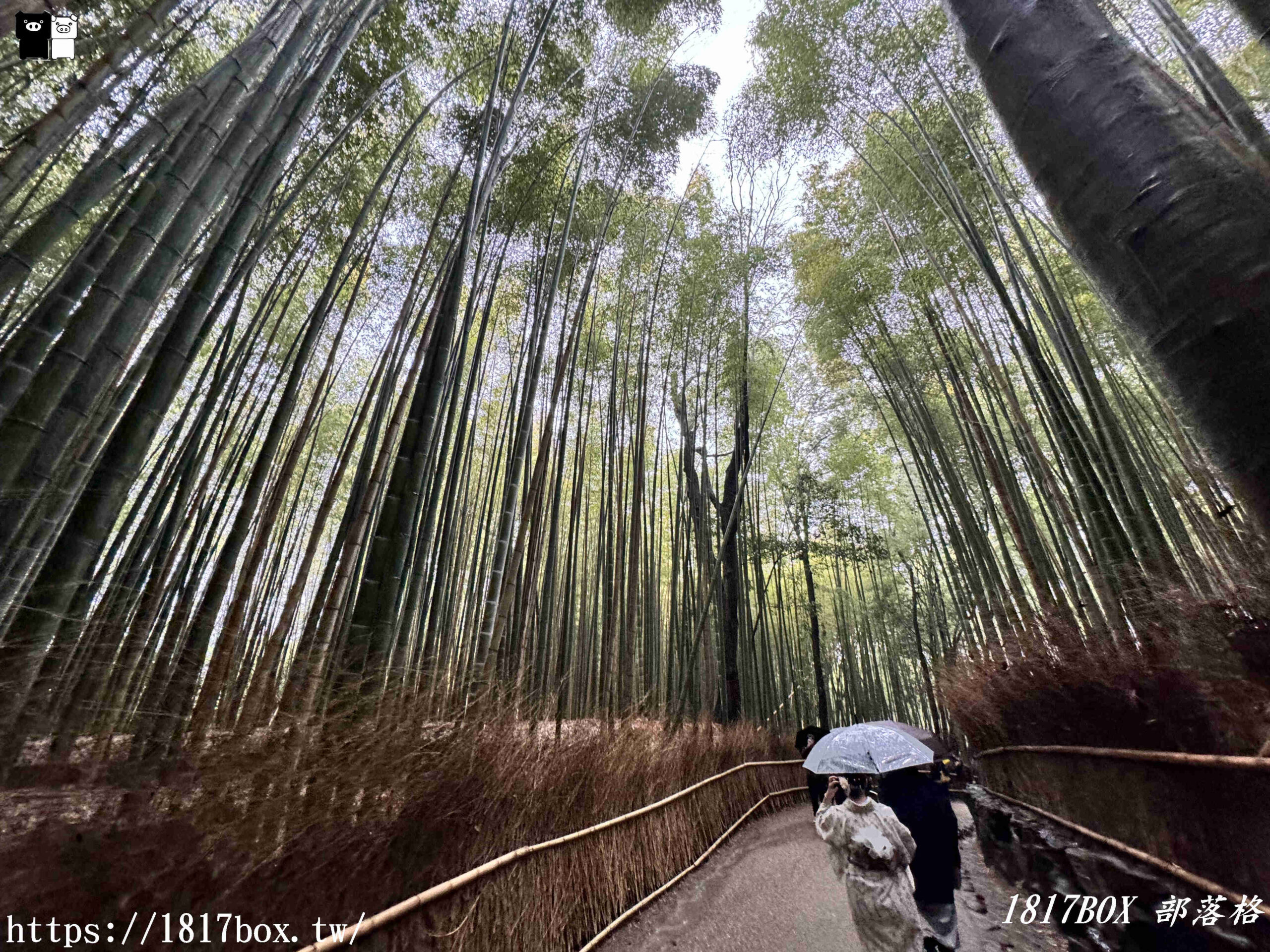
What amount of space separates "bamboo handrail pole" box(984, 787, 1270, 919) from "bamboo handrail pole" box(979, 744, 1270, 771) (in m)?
0.28

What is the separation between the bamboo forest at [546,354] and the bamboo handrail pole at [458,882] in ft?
0.12

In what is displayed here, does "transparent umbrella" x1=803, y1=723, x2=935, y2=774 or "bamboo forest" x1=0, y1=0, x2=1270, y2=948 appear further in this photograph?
"transparent umbrella" x1=803, y1=723, x2=935, y2=774

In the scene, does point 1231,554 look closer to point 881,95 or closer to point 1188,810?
point 1188,810

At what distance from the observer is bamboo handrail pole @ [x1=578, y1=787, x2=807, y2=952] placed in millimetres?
2029

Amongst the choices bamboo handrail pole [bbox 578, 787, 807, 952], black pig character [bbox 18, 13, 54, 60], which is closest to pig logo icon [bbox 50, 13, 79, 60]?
black pig character [bbox 18, 13, 54, 60]

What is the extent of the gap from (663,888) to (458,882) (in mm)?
1838

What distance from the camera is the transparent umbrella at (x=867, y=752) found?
2.35 metres

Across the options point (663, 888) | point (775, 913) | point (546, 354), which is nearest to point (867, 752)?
point (775, 913)

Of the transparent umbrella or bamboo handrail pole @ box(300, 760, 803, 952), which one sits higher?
the transparent umbrella

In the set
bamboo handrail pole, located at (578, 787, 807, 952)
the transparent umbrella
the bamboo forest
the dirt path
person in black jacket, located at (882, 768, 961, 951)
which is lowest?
the dirt path

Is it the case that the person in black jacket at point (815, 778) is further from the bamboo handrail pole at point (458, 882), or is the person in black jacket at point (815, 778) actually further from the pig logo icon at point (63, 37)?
the pig logo icon at point (63, 37)

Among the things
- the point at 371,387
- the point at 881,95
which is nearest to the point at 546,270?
the point at 371,387

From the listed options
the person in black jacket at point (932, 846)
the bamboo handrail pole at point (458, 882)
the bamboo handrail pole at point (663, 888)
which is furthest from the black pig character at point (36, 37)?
the person in black jacket at point (932, 846)

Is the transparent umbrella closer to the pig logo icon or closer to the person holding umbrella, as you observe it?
the person holding umbrella
